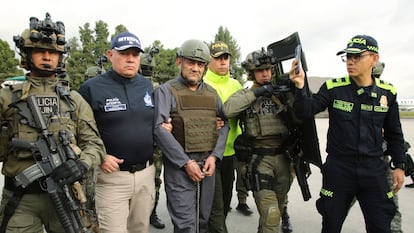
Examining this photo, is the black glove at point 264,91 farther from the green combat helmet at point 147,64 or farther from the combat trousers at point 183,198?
the green combat helmet at point 147,64

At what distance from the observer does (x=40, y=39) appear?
2.17 meters

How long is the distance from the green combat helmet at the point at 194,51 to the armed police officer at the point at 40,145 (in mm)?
1048

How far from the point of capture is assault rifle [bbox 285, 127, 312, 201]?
3227 millimetres

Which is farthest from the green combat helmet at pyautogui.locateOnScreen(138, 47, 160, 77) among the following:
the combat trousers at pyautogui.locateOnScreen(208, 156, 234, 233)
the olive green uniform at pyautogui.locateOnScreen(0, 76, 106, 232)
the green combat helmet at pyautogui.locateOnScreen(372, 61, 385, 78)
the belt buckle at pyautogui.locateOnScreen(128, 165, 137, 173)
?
the green combat helmet at pyautogui.locateOnScreen(372, 61, 385, 78)

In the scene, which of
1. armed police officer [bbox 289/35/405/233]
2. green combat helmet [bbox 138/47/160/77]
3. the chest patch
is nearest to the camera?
the chest patch

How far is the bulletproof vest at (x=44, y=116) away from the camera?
209cm

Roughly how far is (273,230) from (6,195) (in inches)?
86.0

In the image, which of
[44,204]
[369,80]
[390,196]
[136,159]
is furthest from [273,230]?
[44,204]

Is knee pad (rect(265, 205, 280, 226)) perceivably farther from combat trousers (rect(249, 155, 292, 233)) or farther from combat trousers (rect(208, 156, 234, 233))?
combat trousers (rect(208, 156, 234, 233))

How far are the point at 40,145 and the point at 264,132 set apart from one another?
1970mm

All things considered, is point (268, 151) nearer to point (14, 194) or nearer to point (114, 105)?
point (114, 105)

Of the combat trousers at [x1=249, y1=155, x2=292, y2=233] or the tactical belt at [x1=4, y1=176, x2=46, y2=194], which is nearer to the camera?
the tactical belt at [x1=4, y1=176, x2=46, y2=194]

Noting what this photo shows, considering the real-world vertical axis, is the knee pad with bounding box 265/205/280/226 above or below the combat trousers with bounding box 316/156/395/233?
below

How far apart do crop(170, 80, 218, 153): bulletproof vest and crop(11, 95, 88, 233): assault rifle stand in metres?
0.97
